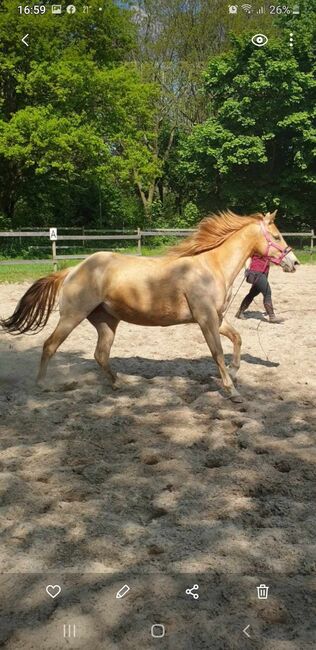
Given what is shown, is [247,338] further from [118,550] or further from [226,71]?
[226,71]

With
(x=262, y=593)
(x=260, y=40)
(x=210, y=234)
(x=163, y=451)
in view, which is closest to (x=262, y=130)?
(x=210, y=234)

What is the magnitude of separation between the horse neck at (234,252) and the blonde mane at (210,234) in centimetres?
7

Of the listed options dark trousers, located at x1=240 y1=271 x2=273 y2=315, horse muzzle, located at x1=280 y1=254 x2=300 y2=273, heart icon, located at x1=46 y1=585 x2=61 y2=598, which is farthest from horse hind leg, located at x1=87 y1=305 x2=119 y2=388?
heart icon, located at x1=46 y1=585 x2=61 y2=598

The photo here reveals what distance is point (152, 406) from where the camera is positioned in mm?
5145

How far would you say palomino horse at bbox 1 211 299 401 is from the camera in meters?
5.48

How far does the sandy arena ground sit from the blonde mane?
1.43 meters

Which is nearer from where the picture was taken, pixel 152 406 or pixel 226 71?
pixel 152 406

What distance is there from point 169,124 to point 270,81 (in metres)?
9.36

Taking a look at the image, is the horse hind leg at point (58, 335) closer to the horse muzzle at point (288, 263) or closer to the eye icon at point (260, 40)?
the horse muzzle at point (288, 263)

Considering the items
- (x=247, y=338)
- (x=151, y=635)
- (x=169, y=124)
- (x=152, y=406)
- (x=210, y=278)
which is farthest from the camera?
(x=169, y=124)

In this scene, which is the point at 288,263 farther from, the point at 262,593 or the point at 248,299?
the point at 262,593

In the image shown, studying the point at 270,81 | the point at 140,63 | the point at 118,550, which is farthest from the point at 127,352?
the point at 140,63

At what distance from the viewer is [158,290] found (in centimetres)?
554

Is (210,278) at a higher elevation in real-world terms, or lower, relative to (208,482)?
higher
